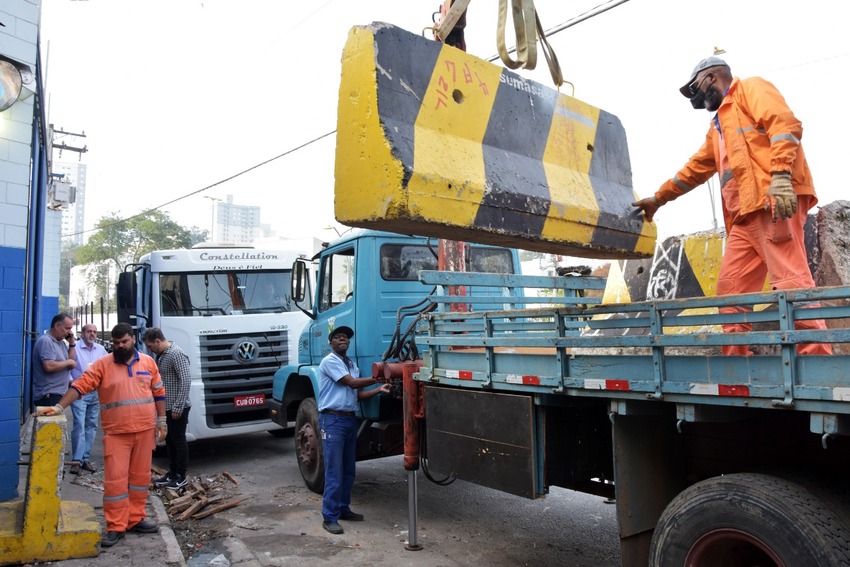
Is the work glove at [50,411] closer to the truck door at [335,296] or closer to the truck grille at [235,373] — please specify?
the truck door at [335,296]

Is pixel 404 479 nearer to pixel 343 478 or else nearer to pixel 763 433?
pixel 343 478

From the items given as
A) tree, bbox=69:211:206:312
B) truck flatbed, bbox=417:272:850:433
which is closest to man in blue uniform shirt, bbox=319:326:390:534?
truck flatbed, bbox=417:272:850:433

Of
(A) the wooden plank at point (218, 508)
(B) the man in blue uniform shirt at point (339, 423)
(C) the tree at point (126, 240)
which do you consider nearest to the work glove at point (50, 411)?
(A) the wooden plank at point (218, 508)

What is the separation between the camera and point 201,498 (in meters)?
6.23

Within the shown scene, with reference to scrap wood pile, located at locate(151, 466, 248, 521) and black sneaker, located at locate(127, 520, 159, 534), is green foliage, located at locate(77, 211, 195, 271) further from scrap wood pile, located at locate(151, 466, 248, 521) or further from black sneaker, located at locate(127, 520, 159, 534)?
black sneaker, located at locate(127, 520, 159, 534)

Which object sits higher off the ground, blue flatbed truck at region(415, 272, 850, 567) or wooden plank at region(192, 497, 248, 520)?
blue flatbed truck at region(415, 272, 850, 567)

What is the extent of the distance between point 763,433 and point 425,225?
1909 millimetres

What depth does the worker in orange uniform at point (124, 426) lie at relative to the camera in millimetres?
4957

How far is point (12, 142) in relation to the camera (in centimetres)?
567

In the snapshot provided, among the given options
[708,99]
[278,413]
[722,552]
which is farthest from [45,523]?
[708,99]

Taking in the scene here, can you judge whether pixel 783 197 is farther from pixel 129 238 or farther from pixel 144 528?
pixel 129 238

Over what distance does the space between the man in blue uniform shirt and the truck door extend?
1.51 ft

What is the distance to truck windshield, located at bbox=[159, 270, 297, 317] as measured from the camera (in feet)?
27.1

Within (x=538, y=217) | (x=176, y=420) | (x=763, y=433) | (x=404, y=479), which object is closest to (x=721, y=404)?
(x=763, y=433)
